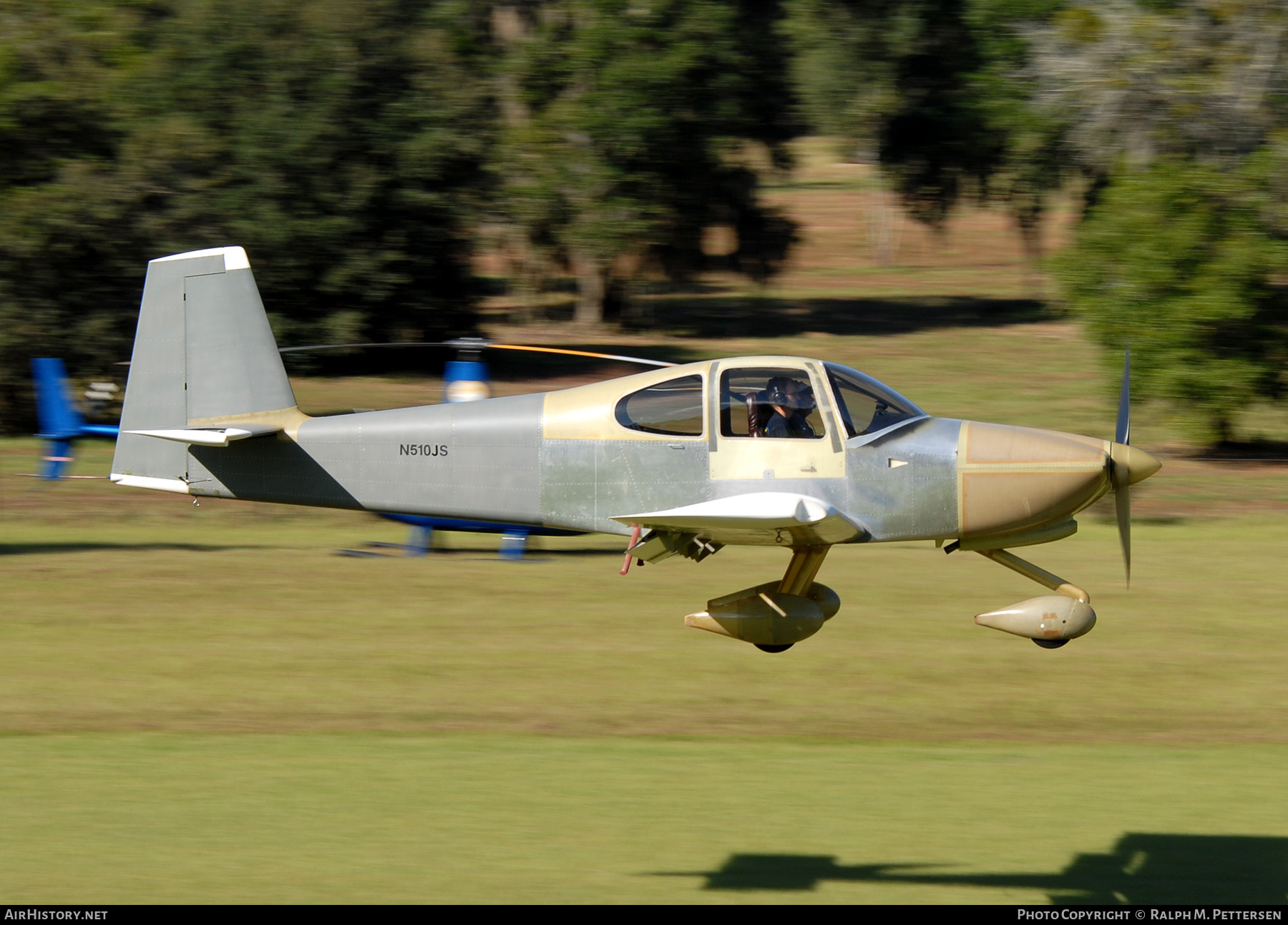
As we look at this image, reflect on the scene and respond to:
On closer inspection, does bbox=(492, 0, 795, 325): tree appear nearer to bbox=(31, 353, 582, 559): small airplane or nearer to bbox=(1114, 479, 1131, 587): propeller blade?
bbox=(31, 353, 582, 559): small airplane

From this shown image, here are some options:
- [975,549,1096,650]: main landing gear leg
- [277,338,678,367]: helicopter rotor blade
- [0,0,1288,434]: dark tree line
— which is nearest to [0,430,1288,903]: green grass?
[975,549,1096,650]: main landing gear leg

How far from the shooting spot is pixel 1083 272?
108ft

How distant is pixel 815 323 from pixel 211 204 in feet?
73.4

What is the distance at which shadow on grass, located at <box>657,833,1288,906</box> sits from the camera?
12.1 metres

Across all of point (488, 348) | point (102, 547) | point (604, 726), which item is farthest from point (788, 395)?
point (102, 547)

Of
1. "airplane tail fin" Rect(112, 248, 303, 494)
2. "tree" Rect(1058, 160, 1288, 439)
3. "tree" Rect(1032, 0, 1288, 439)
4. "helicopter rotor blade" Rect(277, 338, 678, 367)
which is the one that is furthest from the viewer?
"tree" Rect(1032, 0, 1288, 439)

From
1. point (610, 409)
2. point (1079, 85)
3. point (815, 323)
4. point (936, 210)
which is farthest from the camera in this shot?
point (936, 210)

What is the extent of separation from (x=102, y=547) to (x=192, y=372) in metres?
13.9

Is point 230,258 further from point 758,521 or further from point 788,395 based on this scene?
point 758,521

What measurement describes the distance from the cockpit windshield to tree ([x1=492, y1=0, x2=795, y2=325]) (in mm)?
34882

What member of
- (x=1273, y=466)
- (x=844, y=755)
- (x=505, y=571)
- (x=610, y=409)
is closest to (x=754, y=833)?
(x=844, y=755)

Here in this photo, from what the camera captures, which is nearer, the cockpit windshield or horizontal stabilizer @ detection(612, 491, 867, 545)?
horizontal stabilizer @ detection(612, 491, 867, 545)

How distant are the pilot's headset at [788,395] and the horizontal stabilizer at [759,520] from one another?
682mm
